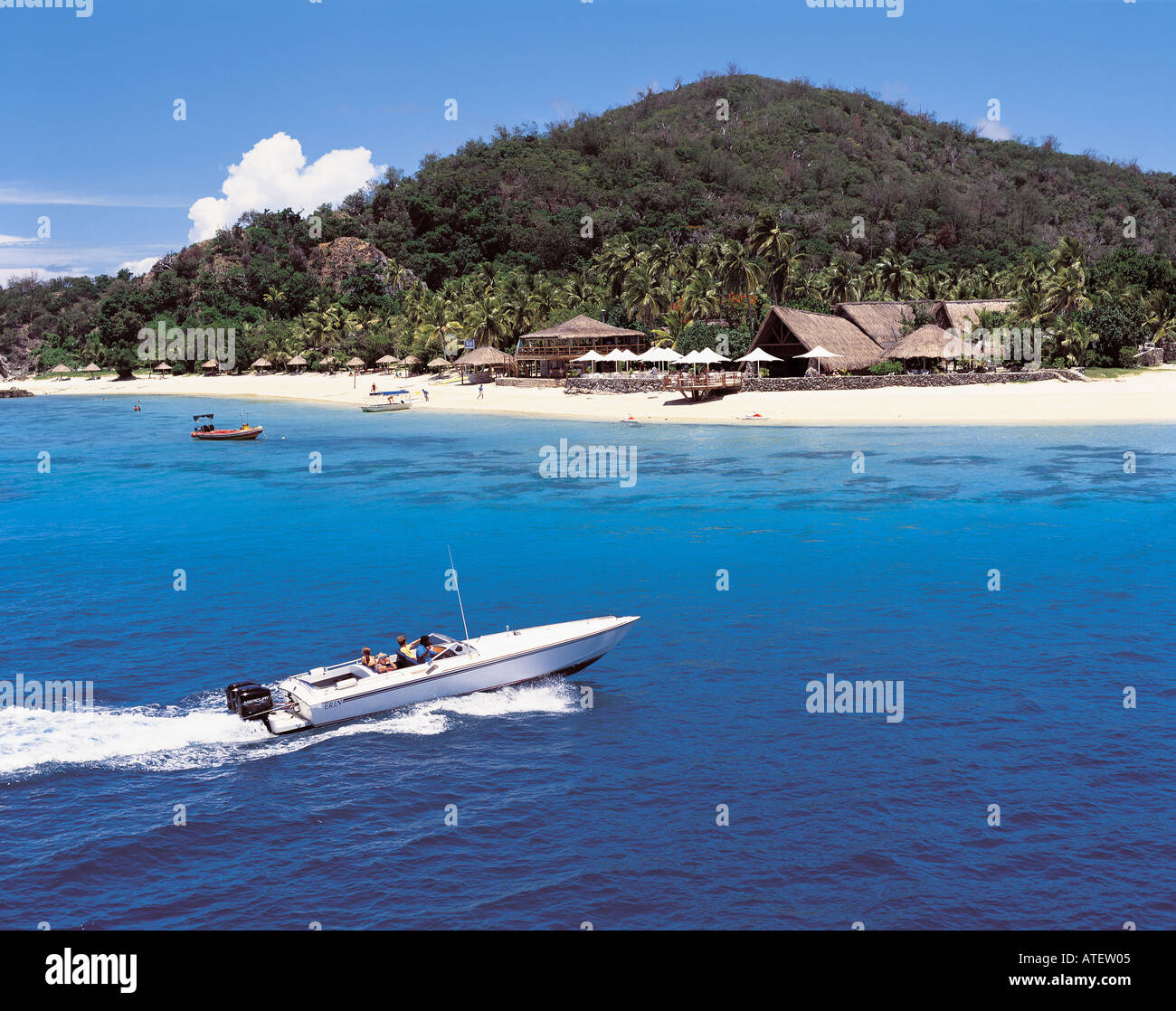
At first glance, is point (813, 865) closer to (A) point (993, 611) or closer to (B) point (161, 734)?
(B) point (161, 734)

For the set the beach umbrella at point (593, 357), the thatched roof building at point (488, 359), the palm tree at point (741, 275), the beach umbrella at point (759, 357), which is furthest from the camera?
the thatched roof building at point (488, 359)

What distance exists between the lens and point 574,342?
82.6 meters

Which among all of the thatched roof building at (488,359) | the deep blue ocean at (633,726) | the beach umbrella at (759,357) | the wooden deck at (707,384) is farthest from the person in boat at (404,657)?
the thatched roof building at (488,359)

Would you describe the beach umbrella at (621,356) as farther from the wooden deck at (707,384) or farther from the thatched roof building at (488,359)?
the thatched roof building at (488,359)

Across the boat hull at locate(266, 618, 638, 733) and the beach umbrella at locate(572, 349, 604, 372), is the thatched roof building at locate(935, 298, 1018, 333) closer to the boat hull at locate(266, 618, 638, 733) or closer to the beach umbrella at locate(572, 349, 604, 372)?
the beach umbrella at locate(572, 349, 604, 372)

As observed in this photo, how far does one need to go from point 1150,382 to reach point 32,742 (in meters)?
63.4

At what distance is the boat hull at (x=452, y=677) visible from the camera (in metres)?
17.6

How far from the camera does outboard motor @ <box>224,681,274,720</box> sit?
686 inches

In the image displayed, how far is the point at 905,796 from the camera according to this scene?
14500 millimetres
